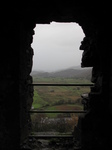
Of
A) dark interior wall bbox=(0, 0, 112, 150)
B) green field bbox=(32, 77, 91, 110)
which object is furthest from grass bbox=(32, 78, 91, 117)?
dark interior wall bbox=(0, 0, 112, 150)

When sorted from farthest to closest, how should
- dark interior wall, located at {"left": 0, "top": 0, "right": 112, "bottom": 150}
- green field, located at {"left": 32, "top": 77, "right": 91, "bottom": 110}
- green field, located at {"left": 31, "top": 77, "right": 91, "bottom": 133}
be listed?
green field, located at {"left": 32, "top": 77, "right": 91, "bottom": 110} → green field, located at {"left": 31, "top": 77, "right": 91, "bottom": 133} → dark interior wall, located at {"left": 0, "top": 0, "right": 112, "bottom": 150}

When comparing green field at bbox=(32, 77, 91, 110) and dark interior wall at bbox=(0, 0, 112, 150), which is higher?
dark interior wall at bbox=(0, 0, 112, 150)

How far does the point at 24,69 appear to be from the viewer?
314cm

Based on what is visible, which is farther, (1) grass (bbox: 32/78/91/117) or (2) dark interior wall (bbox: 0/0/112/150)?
(1) grass (bbox: 32/78/91/117)

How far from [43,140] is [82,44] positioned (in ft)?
8.00

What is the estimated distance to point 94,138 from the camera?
3008 mm

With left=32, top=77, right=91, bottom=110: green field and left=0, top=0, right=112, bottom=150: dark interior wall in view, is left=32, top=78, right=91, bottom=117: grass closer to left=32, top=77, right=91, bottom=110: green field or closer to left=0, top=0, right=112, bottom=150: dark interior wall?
left=32, top=77, right=91, bottom=110: green field

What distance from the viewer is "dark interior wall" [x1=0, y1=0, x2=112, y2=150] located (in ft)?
9.49

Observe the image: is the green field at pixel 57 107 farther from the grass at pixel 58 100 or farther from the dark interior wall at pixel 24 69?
the dark interior wall at pixel 24 69

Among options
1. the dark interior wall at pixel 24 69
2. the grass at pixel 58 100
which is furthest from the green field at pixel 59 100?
the dark interior wall at pixel 24 69

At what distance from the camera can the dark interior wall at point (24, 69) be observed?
2893 mm

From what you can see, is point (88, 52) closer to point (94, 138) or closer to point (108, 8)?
point (108, 8)

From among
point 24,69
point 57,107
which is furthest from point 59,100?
point 24,69

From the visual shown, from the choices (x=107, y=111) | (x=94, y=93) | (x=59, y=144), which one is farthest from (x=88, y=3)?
(x=59, y=144)
